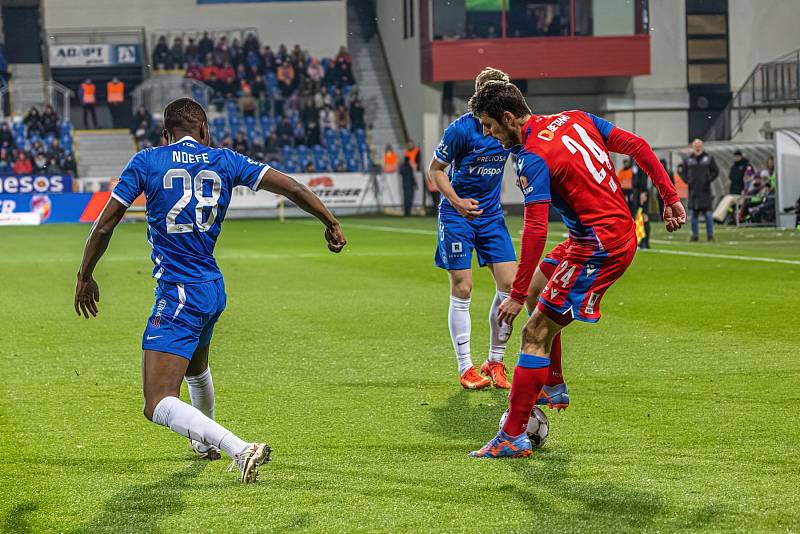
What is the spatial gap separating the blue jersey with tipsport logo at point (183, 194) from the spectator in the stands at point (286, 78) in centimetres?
4126

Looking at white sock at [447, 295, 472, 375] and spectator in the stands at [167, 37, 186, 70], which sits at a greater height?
spectator in the stands at [167, 37, 186, 70]

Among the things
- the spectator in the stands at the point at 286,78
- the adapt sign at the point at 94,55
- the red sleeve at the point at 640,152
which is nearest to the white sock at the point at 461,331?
the red sleeve at the point at 640,152

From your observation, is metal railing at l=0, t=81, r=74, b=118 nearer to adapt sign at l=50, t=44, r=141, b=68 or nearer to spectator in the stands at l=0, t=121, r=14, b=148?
adapt sign at l=50, t=44, r=141, b=68

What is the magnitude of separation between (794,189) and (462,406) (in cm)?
2242

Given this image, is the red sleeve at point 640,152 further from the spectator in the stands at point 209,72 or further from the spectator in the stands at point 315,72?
the spectator in the stands at point 315,72

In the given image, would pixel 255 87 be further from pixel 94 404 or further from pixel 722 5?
pixel 94 404

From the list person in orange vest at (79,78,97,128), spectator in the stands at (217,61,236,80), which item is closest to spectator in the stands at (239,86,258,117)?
spectator in the stands at (217,61,236,80)

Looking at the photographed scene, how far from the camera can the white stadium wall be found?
161 ft

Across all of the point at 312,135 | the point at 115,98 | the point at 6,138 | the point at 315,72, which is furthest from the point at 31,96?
the point at 312,135

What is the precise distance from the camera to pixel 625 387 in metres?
8.68

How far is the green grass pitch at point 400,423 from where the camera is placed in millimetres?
5430

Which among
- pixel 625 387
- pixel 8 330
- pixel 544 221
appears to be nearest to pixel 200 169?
pixel 544 221

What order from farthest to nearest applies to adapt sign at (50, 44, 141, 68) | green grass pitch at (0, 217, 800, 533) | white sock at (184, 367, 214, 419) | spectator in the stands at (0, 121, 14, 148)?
adapt sign at (50, 44, 141, 68), spectator in the stands at (0, 121, 14, 148), white sock at (184, 367, 214, 419), green grass pitch at (0, 217, 800, 533)

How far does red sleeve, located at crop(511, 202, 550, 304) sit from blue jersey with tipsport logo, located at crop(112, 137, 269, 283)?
1.33m
